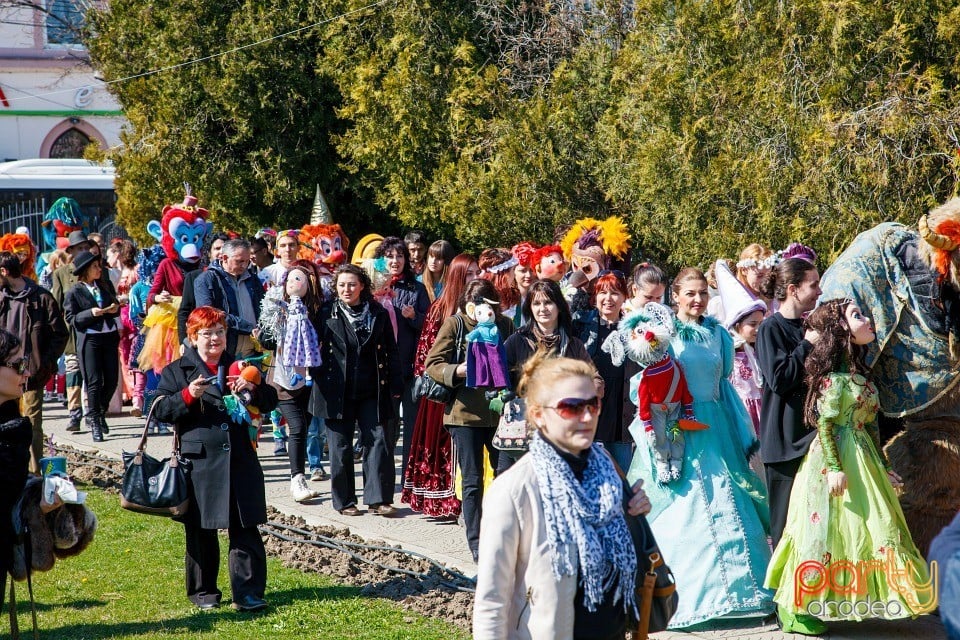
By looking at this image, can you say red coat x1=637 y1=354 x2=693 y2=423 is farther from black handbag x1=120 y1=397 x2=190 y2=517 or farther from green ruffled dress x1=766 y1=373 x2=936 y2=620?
black handbag x1=120 y1=397 x2=190 y2=517

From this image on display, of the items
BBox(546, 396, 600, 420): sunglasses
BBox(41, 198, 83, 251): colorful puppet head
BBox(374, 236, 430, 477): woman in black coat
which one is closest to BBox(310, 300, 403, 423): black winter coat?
BBox(374, 236, 430, 477): woman in black coat

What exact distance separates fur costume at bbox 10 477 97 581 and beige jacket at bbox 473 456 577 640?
2823 millimetres

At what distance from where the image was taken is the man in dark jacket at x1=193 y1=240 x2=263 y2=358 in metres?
9.92

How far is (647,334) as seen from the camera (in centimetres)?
632

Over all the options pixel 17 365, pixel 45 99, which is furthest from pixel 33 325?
pixel 45 99

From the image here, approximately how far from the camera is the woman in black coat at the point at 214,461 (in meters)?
6.33

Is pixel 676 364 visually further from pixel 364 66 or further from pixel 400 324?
pixel 364 66

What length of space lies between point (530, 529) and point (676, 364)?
2956mm

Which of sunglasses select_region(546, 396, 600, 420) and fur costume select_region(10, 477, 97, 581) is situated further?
fur costume select_region(10, 477, 97, 581)

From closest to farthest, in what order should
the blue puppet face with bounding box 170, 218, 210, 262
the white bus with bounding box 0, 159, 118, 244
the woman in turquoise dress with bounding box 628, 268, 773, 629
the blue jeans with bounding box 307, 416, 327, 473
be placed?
1. the woman in turquoise dress with bounding box 628, 268, 773, 629
2. the blue jeans with bounding box 307, 416, 327, 473
3. the blue puppet face with bounding box 170, 218, 210, 262
4. the white bus with bounding box 0, 159, 118, 244

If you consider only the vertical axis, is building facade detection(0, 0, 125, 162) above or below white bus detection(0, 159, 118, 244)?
above

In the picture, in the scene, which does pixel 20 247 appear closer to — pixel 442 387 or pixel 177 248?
pixel 177 248

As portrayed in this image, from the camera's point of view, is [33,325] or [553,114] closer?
[33,325]

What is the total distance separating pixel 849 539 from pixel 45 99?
35596 millimetres
